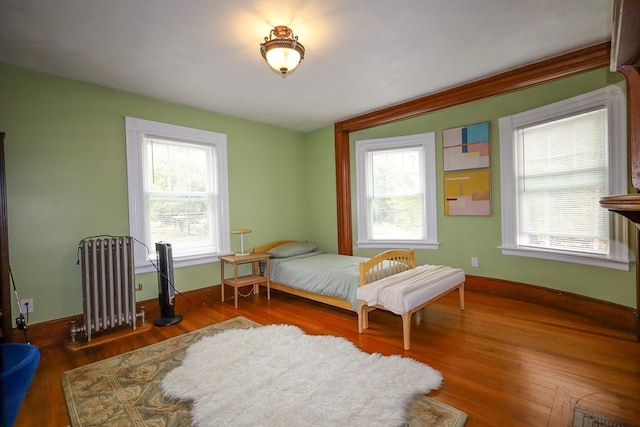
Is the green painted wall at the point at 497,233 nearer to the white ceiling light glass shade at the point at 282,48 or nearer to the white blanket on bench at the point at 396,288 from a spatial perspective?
the white blanket on bench at the point at 396,288

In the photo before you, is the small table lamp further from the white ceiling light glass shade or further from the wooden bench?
the white ceiling light glass shade

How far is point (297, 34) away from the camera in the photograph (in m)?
2.24

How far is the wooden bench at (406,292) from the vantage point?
7.75ft

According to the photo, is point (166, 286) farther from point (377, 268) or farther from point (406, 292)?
point (406, 292)

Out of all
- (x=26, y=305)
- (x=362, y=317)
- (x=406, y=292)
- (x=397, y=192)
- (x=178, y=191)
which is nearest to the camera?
(x=406, y=292)

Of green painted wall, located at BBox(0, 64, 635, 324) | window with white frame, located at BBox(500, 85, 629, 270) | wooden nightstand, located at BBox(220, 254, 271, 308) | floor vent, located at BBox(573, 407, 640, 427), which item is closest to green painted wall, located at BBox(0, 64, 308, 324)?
green painted wall, located at BBox(0, 64, 635, 324)

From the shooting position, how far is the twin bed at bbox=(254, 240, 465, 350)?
2467 mm

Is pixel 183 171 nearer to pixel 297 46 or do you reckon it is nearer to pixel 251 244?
pixel 251 244

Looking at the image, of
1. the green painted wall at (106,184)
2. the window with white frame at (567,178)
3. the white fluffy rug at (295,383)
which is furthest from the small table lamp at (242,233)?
the window with white frame at (567,178)

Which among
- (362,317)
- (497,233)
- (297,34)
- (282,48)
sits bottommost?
(362,317)

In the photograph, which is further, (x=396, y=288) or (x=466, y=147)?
(x=466, y=147)

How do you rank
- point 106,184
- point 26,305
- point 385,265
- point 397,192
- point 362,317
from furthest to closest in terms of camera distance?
point 397,192 → point 385,265 → point 106,184 → point 362,317 → point 26,305

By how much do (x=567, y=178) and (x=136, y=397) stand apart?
168 inches

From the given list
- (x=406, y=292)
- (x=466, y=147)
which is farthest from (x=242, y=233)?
(x=466, y=147)
